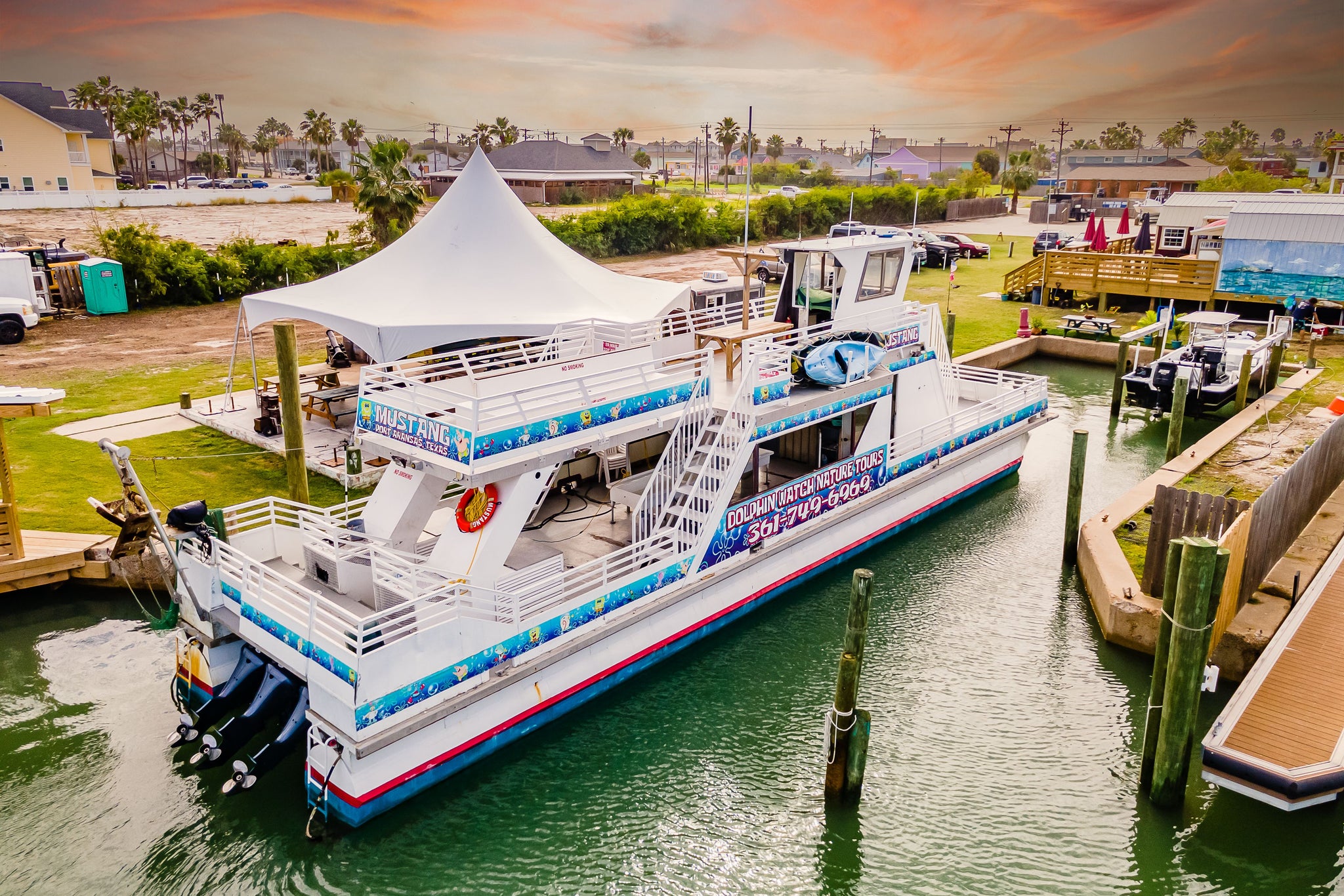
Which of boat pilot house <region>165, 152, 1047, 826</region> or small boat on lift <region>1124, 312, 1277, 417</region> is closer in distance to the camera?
boat pilot house <region>165, 152, 1047, 826</region>

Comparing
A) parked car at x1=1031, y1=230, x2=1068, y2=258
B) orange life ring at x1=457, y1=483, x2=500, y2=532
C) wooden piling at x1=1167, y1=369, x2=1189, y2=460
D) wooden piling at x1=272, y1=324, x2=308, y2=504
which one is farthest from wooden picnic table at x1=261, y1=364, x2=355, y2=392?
parked car at x1=1031, y1=230, x2=1068, y2=258

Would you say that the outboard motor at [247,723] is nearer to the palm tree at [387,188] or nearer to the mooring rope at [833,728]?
the mooring rope at [833,728]

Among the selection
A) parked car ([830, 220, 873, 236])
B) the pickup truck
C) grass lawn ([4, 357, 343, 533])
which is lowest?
grass lawn ([4, 357, 343, 533])

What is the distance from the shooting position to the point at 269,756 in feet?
28.6

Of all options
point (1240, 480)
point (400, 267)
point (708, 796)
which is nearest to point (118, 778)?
point (708, 796)

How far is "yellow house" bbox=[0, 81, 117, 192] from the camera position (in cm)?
5672

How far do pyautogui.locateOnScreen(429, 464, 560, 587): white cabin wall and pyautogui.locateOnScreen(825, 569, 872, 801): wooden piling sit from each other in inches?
145

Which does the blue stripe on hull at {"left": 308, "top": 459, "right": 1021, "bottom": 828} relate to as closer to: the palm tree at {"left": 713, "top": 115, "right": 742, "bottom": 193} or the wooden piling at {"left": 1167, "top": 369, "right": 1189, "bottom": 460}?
the wooden piling at {"left": 1167, "top": 369, "right": 1189, "bottom": 460}

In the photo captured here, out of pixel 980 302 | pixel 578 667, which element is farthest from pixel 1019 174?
pixel 578 667

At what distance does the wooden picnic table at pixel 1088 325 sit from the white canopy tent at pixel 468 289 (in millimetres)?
13723

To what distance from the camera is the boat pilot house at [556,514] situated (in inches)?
347

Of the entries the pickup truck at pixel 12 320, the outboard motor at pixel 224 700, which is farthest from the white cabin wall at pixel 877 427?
the pickup truck at pixel 12 320

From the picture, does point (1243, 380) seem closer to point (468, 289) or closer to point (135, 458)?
point (468, 289)

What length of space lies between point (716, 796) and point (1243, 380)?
1728 centimetres
